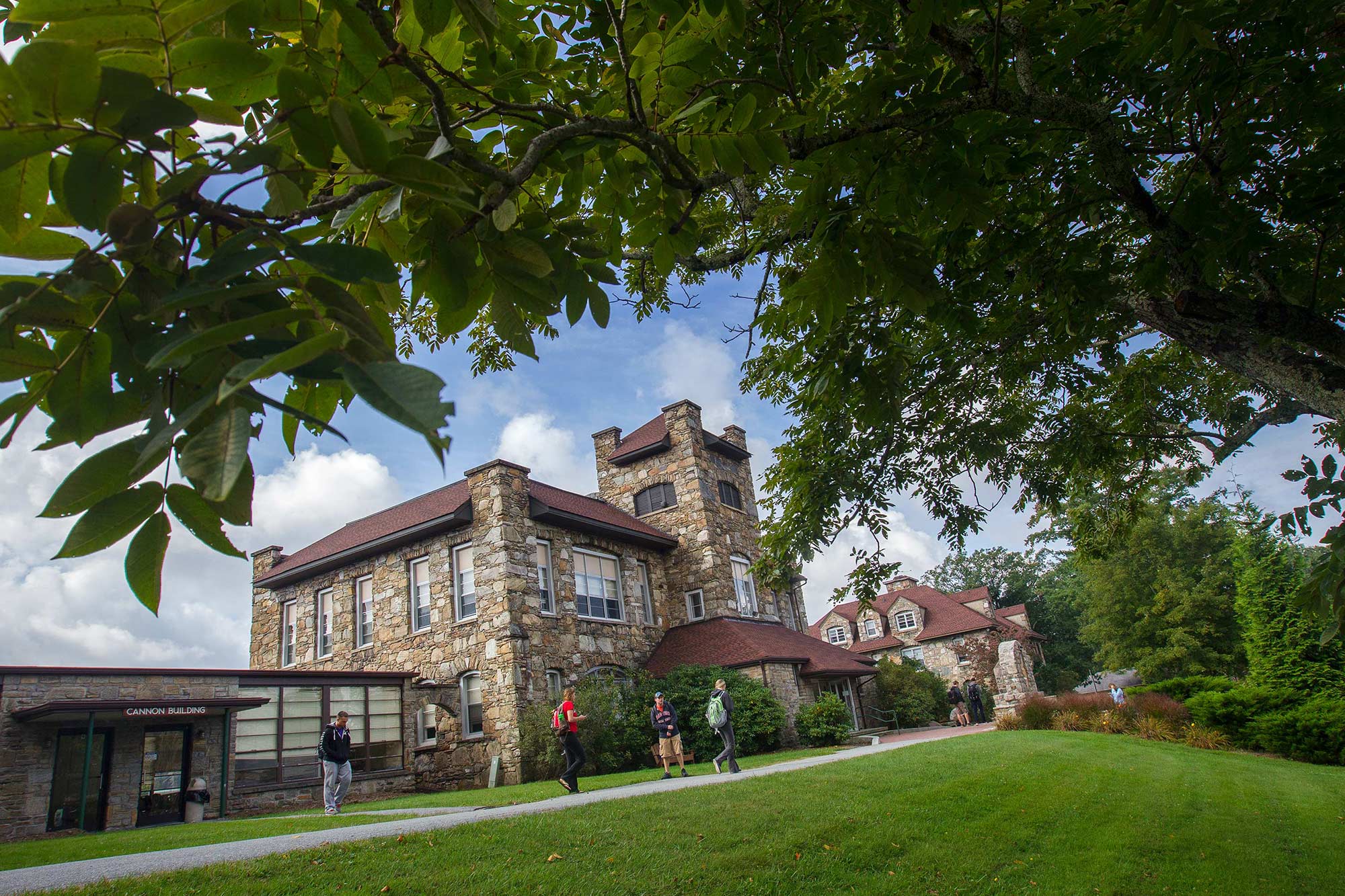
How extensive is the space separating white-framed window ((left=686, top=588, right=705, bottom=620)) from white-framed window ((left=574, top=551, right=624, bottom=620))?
258 centimetres

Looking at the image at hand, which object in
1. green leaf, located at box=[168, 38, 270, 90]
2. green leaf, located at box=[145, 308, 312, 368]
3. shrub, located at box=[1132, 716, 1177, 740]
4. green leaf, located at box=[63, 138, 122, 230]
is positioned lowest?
shrub, located at box=[1132, 716, 1177, 740]

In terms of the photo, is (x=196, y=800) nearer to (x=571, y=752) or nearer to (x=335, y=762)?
(x=335, y=762)

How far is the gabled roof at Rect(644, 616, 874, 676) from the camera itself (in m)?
21.2

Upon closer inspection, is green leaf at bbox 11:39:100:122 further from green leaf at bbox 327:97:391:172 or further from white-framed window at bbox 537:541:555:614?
white-framed window at bbox 537:541:555:614

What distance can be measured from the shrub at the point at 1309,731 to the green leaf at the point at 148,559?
2315 cm

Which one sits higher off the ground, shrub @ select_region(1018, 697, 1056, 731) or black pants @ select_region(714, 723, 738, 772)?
black pants @ select_region(714, 723, 738, 772)

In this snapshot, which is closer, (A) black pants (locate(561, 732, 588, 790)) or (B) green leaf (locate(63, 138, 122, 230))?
(B) green leaf (locate(63, 138, 122, 230))

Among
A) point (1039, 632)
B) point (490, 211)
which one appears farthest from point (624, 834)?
point (1039, 632)

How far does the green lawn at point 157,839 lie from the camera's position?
27.6 feet

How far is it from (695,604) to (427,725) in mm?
8656

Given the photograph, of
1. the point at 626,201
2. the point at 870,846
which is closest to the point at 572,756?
the point at 870,846

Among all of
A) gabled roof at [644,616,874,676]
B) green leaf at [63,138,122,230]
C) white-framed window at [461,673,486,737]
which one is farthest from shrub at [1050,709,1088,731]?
green leaf at [63,138,122,230]

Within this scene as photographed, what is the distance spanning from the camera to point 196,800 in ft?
48.4

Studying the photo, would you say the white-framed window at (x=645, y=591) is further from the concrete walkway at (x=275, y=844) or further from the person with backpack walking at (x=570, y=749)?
the concrete walkway at (x=275, y=844)
